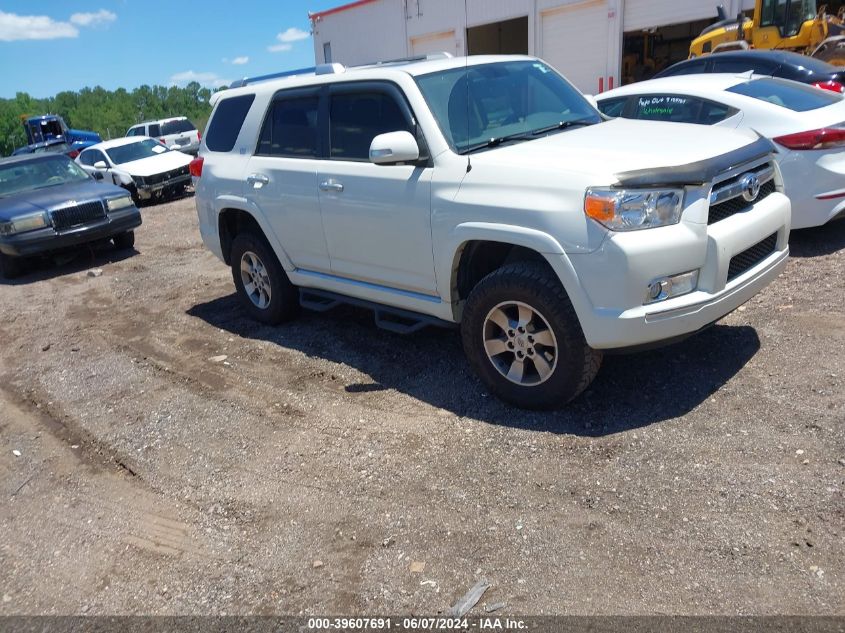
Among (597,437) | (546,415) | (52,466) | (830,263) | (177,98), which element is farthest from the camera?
(177,98)

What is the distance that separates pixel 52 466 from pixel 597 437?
333 centimetres

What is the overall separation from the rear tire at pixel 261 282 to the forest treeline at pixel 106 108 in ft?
126

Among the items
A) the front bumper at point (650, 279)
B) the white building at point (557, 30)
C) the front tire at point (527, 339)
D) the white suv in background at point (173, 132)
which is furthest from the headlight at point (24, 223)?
the white suv in background at point (173, 132)

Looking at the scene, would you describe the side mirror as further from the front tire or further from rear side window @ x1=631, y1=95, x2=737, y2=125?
rear side window @ x1=631, y1=95, x2=737, y2=125

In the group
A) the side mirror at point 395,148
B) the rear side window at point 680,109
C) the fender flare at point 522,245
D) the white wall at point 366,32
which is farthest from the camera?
the white wall at point 366,32

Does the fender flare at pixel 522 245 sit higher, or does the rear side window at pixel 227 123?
the rear side window at pixel 227 123

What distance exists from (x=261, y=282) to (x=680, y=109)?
4405 mm

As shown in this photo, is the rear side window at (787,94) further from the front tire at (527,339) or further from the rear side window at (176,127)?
the rear side window at (176,127)

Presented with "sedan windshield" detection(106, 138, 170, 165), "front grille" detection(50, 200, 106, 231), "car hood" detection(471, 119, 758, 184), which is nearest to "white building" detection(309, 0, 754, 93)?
"sedan windshield" detection(106, 138, 170, 165)

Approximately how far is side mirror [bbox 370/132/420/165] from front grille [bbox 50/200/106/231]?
7.35 meters

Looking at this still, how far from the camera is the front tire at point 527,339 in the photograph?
12.8ft

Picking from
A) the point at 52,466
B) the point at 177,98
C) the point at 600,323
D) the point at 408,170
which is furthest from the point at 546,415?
the point at 177,98

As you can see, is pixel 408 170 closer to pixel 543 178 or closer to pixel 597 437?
pixel 543 178

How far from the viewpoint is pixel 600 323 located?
12.2 ft
